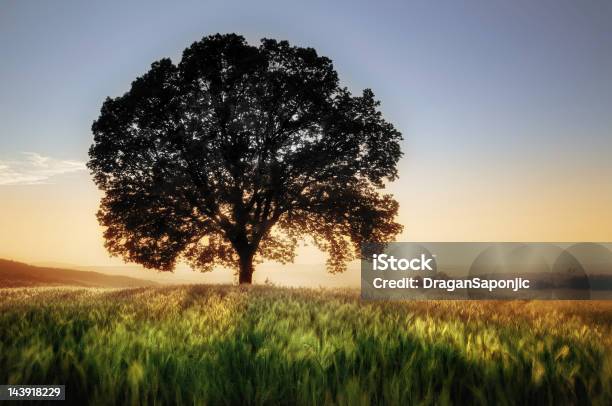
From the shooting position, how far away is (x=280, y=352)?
3.19m

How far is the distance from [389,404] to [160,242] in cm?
2143

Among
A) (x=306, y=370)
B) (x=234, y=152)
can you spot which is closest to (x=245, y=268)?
(x=234, y=152)

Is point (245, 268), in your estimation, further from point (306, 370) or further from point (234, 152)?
point (306, 370)

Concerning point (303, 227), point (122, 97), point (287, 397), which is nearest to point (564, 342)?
point (287, 397)

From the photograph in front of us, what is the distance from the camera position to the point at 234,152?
21.1 m

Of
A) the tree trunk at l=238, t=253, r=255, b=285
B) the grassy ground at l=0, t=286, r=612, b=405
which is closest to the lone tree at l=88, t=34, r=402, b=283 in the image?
the tree trunk at l=238, t=253, r=255, b=285

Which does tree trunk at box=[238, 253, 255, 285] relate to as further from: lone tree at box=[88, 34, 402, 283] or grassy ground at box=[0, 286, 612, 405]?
grassy ground at box=[0, 286, 612, 405]

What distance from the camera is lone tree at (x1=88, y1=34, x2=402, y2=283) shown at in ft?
68.3

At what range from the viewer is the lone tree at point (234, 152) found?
2083 centimetres

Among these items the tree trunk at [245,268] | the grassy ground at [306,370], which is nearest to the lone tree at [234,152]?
the tree trunk at [245,268]

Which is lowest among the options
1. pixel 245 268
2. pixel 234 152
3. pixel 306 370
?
pixel 245 268

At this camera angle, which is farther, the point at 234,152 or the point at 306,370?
the point at 234,152

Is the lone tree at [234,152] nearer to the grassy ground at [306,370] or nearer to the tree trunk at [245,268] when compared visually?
the tree trunk at [245,268]

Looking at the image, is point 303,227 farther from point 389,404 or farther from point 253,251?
point 389,404
